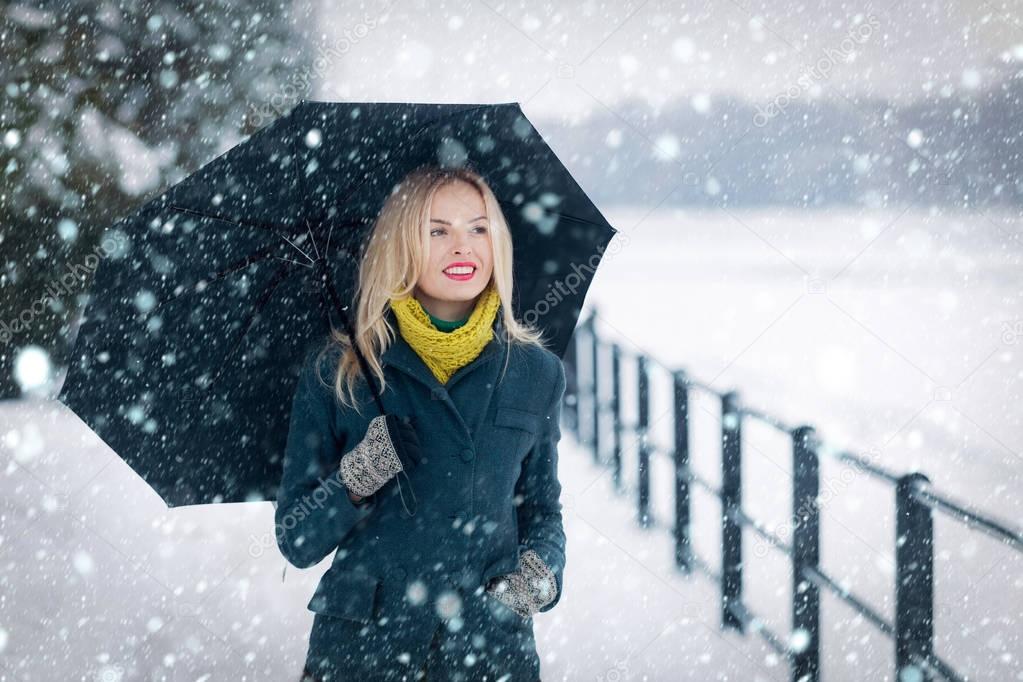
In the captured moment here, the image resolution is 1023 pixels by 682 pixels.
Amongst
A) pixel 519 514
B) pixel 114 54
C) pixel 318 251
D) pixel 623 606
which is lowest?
pixel 623 606

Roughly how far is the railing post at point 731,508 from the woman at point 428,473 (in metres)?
2.59

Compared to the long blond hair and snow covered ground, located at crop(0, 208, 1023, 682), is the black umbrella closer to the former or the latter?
the long blond hair

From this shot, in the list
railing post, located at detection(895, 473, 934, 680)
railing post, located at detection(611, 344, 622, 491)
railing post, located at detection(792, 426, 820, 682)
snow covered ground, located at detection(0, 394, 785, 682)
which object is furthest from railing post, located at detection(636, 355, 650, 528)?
railing post, located at detection(895, 473, 934, 680)

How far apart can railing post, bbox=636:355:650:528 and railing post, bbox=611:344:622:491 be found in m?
0.44

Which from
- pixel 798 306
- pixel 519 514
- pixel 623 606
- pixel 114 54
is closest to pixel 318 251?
pixel 519 514

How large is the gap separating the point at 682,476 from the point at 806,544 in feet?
4.93

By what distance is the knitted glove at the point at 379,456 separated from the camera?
1860 mm

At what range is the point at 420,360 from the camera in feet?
6.66

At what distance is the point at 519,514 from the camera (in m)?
2.14

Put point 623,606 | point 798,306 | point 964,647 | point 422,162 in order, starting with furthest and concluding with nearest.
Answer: point 798,306, point 623,606, point 964,647, point 422,162

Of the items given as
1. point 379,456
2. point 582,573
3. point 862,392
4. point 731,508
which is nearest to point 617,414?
point 582,573

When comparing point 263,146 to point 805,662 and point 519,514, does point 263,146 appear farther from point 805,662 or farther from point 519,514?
point 805,662

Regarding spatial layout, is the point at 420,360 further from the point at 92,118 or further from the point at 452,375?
the point at 92,118

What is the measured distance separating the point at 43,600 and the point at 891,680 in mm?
3638
